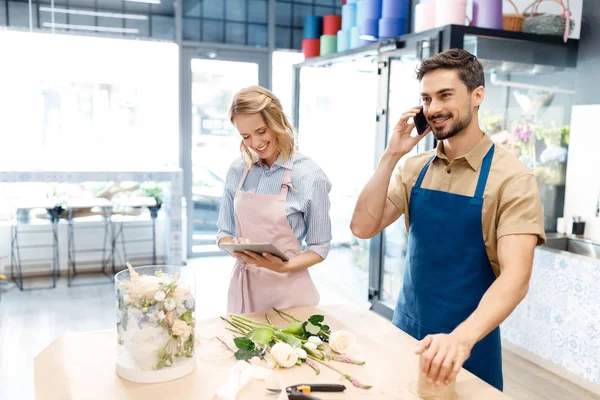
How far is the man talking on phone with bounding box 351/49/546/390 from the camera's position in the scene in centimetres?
151

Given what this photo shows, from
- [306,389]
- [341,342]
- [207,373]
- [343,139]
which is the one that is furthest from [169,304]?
[343,139]

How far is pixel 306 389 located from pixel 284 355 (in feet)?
0.45

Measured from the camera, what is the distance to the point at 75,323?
4.16 metres

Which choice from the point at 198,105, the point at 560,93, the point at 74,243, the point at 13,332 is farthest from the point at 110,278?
the point at 560,93

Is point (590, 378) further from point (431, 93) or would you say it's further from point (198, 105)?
point (198, 105)

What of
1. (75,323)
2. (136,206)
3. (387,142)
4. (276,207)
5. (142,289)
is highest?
(387,142)

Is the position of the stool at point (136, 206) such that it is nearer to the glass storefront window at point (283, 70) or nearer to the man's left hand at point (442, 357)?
the glass storefront window at point (283, 70)

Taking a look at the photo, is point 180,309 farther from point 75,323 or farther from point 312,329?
point 75,323

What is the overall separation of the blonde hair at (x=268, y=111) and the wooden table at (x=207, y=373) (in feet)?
2.47

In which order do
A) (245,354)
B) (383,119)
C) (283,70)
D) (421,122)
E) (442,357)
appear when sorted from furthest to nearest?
(283,70)
(383,119)
(421,122)
(245,354)
(442,357)

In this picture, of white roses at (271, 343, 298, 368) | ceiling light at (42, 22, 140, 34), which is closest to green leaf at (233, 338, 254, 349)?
white roses at (271, 343, 298, 368)

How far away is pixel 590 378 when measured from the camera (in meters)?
3.08

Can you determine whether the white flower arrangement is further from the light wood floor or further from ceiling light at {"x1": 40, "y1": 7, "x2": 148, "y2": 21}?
ceiling light at {"x1": 40, "y1": 7, "x2": 148, "y2": 21}

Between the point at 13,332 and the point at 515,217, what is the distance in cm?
380
